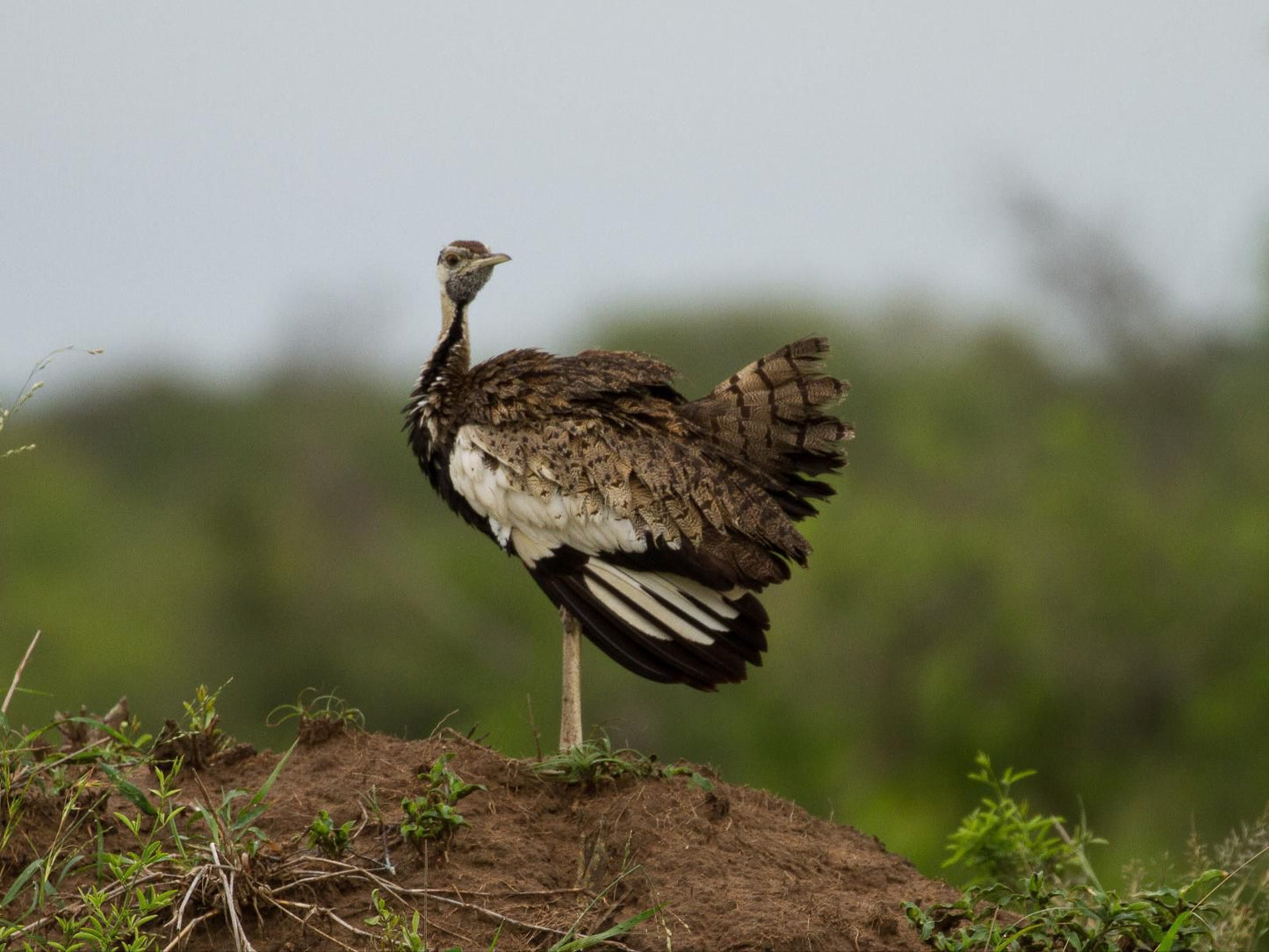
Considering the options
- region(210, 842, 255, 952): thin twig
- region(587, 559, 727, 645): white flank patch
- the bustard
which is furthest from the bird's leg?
region(210, 842, 255, 952): thin twig

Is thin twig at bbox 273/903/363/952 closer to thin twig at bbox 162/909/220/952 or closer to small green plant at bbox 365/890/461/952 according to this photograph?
small green plant at bbox 365/890/461/952

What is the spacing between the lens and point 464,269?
8844mm

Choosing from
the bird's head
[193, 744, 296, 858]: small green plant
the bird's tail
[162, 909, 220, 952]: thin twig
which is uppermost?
the bird's head

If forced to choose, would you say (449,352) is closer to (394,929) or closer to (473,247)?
(473,247)

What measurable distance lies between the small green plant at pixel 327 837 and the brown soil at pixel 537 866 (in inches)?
2.0

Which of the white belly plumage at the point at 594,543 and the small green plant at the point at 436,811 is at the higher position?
the white belly plumage at the point at 594,543

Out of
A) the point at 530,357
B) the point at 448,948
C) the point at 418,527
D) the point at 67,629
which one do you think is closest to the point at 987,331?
the point at 418,527

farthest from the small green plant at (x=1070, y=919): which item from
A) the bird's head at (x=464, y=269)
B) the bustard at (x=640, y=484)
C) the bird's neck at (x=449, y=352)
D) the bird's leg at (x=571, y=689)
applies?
the bird's head at (x=464, y=269)

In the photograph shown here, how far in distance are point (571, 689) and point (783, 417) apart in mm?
1570

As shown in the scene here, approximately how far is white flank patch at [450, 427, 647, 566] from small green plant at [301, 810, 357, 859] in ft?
6.68

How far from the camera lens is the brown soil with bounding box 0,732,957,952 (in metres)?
5.83

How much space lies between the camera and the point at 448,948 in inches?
227

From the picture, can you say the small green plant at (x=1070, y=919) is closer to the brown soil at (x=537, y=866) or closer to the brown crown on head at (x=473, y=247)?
the brown soil at (x=537, y=866)

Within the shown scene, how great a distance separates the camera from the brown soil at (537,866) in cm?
583
